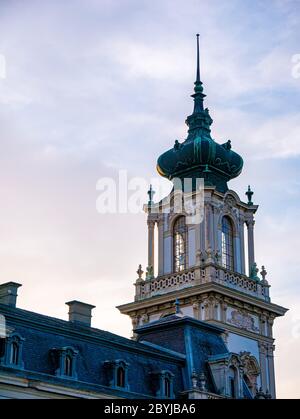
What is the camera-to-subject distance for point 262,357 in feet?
200

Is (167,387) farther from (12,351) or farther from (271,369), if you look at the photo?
(271,369)

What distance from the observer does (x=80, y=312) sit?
47000 millimetres

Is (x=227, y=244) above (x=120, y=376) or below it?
above

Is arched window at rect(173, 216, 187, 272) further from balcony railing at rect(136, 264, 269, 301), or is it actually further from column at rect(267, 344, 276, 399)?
column at rect(267, 344, 276, 399)

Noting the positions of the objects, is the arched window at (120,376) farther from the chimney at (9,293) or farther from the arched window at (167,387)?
the chimney at (9,293)

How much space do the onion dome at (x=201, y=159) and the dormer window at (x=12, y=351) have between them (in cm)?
2745

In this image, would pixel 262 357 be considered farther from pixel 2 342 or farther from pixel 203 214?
pixel 2 342

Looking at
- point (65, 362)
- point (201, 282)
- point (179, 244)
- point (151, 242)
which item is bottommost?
point (65, 362)

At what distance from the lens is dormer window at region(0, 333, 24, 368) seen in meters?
37.9

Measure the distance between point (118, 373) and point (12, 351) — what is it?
6.36m

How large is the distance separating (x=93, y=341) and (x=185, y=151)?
24.7 m

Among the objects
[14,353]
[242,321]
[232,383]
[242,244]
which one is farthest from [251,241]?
[14,353]

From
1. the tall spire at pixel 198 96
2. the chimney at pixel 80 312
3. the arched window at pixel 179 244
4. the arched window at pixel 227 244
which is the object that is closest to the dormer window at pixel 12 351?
the chimney at pixel 80 312

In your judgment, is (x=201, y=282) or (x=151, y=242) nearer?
(x=201, y=282)
